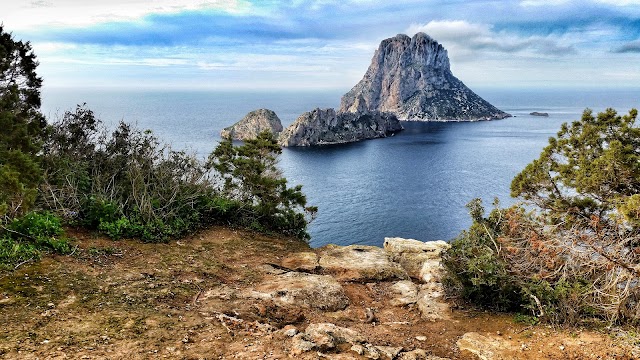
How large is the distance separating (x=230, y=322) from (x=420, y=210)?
55802 millimetres

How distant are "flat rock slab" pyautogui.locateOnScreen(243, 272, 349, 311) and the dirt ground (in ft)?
1.21

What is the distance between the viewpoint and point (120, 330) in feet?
26.5

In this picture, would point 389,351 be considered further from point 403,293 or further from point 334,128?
point 334,128

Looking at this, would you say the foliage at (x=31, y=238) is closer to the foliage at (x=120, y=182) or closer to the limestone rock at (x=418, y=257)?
the foliage at (x=120, y=182)

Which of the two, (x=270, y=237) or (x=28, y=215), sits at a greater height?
(x=28, y=215)

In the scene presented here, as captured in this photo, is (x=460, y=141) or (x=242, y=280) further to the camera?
(x=460, y=141)

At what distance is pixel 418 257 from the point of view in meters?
19.8

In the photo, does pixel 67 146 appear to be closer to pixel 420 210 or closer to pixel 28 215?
pixel 28 215

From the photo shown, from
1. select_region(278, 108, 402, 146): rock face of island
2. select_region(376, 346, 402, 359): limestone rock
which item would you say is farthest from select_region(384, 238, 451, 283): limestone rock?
select_region(278, 108, 402, 146): rock face of island

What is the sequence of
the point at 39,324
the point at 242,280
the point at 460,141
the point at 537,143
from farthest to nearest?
the point at 460,141
the point at 537,143
the point at 242,280
the point at 39,324

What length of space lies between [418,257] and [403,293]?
6.30 m

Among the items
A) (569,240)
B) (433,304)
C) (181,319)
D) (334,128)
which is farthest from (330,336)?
(334,128)

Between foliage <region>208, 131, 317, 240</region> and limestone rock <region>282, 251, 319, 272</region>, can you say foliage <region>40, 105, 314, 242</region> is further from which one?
limestone rock <region>282, 251, 319, 272</region>

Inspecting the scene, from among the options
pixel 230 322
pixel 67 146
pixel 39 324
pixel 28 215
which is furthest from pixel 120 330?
pixel 67 146
